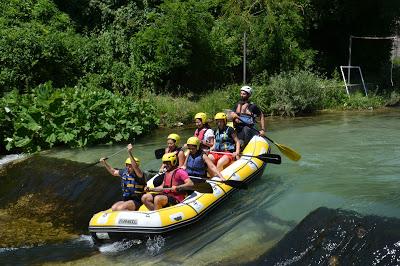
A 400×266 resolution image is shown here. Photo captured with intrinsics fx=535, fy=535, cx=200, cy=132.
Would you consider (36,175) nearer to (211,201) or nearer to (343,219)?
(211,201)

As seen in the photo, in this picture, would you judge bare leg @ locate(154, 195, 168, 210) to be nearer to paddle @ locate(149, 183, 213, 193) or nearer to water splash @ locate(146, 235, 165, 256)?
paddle @ locate(149, 183, 213, 193)

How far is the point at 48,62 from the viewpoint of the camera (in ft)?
53.8

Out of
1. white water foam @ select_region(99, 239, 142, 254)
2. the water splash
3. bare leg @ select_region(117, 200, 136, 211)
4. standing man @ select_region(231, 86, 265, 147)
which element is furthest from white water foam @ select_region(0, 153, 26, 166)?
the water splash

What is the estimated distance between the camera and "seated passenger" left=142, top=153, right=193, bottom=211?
7.76m

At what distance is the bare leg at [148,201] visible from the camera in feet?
25.5

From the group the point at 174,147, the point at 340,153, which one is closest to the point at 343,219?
the point at 174,147

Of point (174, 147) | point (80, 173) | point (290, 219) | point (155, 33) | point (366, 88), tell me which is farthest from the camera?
point (366, 88)

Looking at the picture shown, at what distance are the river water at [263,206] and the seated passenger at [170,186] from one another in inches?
20.6

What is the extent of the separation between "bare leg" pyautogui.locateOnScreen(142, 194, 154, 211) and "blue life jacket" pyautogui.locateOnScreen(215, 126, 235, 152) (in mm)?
2062

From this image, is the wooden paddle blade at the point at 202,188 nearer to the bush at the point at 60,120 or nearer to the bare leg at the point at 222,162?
the bare leg at the point at 222,162

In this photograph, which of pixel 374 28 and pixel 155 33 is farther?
pixel 374 28

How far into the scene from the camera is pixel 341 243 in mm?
6527

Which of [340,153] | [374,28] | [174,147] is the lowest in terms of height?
[340,153]

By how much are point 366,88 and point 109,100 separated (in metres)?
11.2
